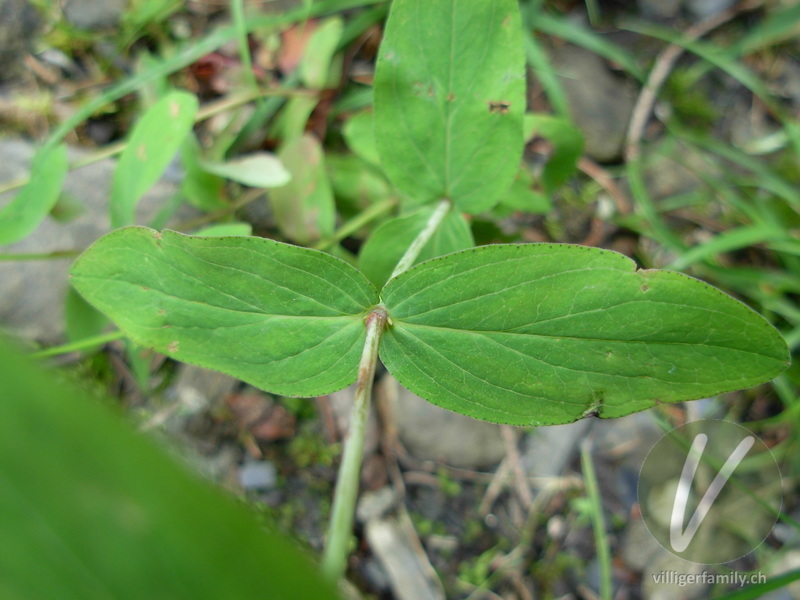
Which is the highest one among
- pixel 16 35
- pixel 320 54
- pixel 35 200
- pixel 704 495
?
pixel 16 35

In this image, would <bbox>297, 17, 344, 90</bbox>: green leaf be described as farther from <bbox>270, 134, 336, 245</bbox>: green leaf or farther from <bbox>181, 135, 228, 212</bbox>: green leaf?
<bbox>181, 135, 228, 212</bbox>: green leaf

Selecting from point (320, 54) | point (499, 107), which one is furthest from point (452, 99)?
point (320, 54)

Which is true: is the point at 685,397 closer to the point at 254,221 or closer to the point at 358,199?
the point at 358,199

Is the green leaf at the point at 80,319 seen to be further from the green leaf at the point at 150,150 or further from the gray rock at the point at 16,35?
the gray rock at the point at 16,35

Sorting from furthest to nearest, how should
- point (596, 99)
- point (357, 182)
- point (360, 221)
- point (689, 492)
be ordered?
point (596, 99)
point (689, 492)
point (357, 182)
point (360, 221)

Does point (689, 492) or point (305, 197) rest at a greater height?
point (305, 197)

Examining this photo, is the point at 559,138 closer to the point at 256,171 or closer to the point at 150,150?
the point at 256,171
